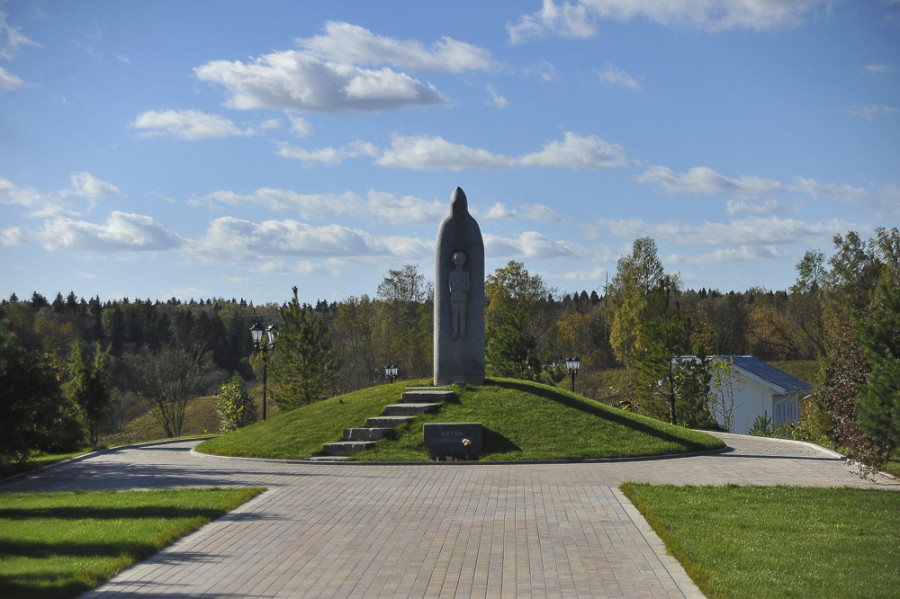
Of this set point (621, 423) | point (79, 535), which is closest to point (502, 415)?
point (621, 423)

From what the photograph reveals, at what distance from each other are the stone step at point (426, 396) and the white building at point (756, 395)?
54.2 ft

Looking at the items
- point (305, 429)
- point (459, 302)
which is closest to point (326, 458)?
point (305, 429)

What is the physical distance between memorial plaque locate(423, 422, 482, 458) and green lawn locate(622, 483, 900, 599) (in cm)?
528

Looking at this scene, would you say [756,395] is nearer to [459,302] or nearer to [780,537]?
[459,302]

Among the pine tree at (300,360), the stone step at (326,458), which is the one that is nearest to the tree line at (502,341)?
the pine tree at (300,360)

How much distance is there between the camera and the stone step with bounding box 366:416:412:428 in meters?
19.6

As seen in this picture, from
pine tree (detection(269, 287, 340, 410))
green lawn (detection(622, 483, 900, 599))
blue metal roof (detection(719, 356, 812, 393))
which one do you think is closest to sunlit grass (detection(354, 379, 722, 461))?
green lawn (detection(622, 483, 900, 599))

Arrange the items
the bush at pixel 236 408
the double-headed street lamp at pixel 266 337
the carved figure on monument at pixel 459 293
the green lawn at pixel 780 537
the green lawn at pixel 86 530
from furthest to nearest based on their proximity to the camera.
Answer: the bush at pixel 236 408, the double-headed street lamp at pixel 266 337, the carved figure on monument at pixel 459 293, the green lawn at pixel 86 530, the green lawn at pixel 780 537

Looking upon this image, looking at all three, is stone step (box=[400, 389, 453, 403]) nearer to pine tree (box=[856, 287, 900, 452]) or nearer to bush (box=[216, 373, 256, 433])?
pine tree (box=[856, 287, 900, 452])

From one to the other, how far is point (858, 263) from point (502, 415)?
41074 mm

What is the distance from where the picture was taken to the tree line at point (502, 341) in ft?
53.0

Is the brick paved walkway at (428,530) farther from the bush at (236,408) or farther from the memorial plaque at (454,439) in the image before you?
the bush at (236,408)

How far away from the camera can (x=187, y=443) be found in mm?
25062

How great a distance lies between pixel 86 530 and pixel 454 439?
9.04m
